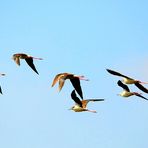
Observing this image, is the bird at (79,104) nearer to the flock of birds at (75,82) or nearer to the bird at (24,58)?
the flock of birds at (75,82)

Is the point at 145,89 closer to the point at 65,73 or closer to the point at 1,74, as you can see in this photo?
the point at 65,73

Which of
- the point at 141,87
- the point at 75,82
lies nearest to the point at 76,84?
the point at 75,82

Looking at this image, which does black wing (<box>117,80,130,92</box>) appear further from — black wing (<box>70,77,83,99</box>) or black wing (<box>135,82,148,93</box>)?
black wing (<box>135,82,148,93</box>)

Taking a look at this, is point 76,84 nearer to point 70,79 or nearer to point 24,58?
point 70,79

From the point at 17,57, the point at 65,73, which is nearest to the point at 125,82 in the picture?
the point at 65,73

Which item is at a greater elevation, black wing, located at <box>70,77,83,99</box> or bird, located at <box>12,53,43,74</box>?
bird, located at <box>12,53,43,74</box>

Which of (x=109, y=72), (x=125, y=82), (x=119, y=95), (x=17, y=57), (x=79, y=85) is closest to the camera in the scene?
(x=109, y=72)

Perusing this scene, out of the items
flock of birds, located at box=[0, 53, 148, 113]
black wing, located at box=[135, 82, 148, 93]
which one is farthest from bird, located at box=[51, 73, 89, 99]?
black wing, located at box=[135, 82, 148, 93]

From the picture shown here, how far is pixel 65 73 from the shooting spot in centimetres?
1859

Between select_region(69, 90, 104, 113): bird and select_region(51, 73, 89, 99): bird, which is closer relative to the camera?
select_region(51, 73, 89, 99): bird

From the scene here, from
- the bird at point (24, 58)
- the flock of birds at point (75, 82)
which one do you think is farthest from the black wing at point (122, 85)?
the bird at point (24, 58)

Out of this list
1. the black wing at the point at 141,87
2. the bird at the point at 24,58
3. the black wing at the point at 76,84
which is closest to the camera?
the black wing at the point at 141,87

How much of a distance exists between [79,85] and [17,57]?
18.4 ft

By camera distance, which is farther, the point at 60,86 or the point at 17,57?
the point at 17,57
